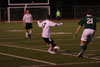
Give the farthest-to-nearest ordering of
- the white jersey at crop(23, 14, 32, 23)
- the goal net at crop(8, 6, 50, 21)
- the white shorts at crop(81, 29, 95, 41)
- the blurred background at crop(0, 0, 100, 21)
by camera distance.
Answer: the blurred background at crop(0, 0, 100, 21) < the goal net at crop(8, 6, 50, 21) < the white jersey at crop(23, 14, 32, 23) < the white shorts at crop(81, 29, 95, 41)

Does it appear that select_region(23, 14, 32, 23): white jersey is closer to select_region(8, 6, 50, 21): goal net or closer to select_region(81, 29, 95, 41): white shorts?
select_region(81, 29, 95, 41): white shorts

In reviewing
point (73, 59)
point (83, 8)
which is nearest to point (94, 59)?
point (73, 59)

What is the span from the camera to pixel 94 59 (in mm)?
14328

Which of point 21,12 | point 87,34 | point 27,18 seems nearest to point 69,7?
point 21,12

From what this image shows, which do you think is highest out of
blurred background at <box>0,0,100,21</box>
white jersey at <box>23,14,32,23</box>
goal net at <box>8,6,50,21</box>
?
white jersey at <box>23,14,32,23</box>

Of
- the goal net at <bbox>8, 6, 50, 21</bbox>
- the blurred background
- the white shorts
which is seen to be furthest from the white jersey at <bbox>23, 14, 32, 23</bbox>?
the blurred background

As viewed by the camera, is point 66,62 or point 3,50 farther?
point 3,50

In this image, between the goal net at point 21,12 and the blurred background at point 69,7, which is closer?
the goal net at point 21,12

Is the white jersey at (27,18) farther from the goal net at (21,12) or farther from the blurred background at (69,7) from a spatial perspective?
the blurred background at (69,7)

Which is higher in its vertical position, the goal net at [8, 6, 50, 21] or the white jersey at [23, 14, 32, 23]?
the white jersey at [23, 14, 32, 23]

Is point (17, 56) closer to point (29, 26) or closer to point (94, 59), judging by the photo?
point (94, 59)

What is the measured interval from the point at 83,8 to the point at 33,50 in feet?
154

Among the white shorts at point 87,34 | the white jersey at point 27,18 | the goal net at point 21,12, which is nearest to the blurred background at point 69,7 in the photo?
the goal net at point 21,12

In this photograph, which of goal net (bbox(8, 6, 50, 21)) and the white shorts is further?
goal net (bbox(8, 6, 50, 21))
